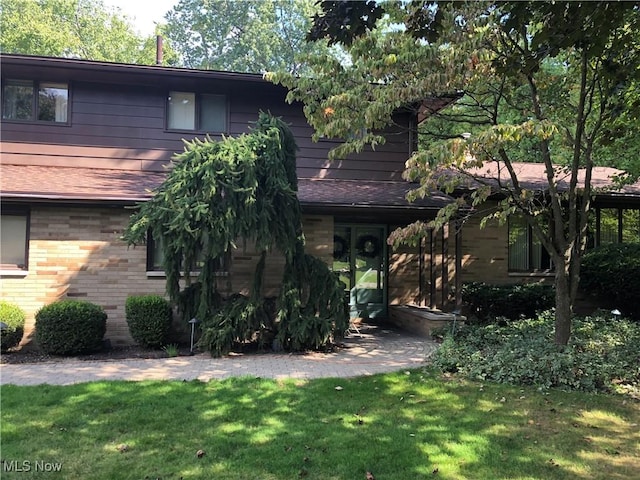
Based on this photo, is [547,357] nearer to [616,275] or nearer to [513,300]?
[513,300]

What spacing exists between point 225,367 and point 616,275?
30.1 feet

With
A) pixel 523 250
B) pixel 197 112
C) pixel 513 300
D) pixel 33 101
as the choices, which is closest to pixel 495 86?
pixel 513 300

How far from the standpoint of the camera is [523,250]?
12.8 metres

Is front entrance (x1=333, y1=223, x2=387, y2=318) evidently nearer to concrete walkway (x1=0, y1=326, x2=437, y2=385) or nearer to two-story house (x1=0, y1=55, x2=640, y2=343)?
two-story house (x1=0, y1=55, x2=640, y2=343)

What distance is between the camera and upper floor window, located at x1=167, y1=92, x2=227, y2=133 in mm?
11695

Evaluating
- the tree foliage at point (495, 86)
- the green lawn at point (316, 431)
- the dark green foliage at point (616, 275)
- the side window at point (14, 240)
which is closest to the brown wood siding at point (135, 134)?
the side window at point (14, 240)

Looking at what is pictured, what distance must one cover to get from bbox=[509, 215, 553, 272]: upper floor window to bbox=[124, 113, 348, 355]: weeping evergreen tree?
21.0 ft

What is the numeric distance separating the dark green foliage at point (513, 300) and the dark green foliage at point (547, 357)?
1.95 metres

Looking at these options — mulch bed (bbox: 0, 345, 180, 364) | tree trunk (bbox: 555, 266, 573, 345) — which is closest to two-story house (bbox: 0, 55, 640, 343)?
mulch bed (bbox: 0, 345, 180, 364)

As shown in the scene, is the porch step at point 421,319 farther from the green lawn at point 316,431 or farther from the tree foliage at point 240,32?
the tree foliage at point 240,32

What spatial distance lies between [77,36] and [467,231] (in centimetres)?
3313

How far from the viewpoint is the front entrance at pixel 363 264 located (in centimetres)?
1224

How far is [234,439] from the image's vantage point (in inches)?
172

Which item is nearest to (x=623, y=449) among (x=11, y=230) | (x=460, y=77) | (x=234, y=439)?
(x=234, y=439)
